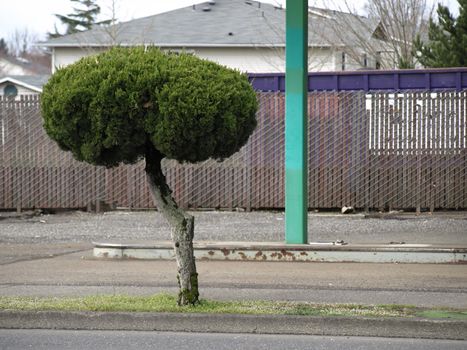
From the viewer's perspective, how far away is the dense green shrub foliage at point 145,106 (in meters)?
8.26

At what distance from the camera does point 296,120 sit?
493 inches

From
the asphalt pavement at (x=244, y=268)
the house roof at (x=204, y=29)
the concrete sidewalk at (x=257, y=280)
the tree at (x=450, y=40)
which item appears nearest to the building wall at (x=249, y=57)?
the house roof at (x=204, y=29)

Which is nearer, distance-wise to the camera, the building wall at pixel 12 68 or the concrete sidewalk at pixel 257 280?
the concrete sidewalk at pixel 257 280

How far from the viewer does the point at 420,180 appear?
17.8 m

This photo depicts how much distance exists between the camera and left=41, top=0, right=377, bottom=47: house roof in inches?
1506

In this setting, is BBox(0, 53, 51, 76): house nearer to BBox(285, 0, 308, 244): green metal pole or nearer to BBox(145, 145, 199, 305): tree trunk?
BBox(285, 0, 308, 244): green metal pole

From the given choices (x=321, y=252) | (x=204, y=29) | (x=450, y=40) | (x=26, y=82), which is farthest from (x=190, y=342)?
(x=26, y=82)

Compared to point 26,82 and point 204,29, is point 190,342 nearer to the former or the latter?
point 204,29

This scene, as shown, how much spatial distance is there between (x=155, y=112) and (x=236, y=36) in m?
30.8

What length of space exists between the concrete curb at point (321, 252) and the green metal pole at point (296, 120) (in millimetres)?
371

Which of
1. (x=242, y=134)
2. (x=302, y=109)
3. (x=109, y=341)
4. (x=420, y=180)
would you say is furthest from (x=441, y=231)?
(x=109, y=341)

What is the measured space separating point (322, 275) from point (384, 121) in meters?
7.27

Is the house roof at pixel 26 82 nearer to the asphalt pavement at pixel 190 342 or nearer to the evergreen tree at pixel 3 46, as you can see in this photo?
the asphalt pavement at pixel 190 342

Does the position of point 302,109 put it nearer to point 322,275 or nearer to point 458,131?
point 322,275
